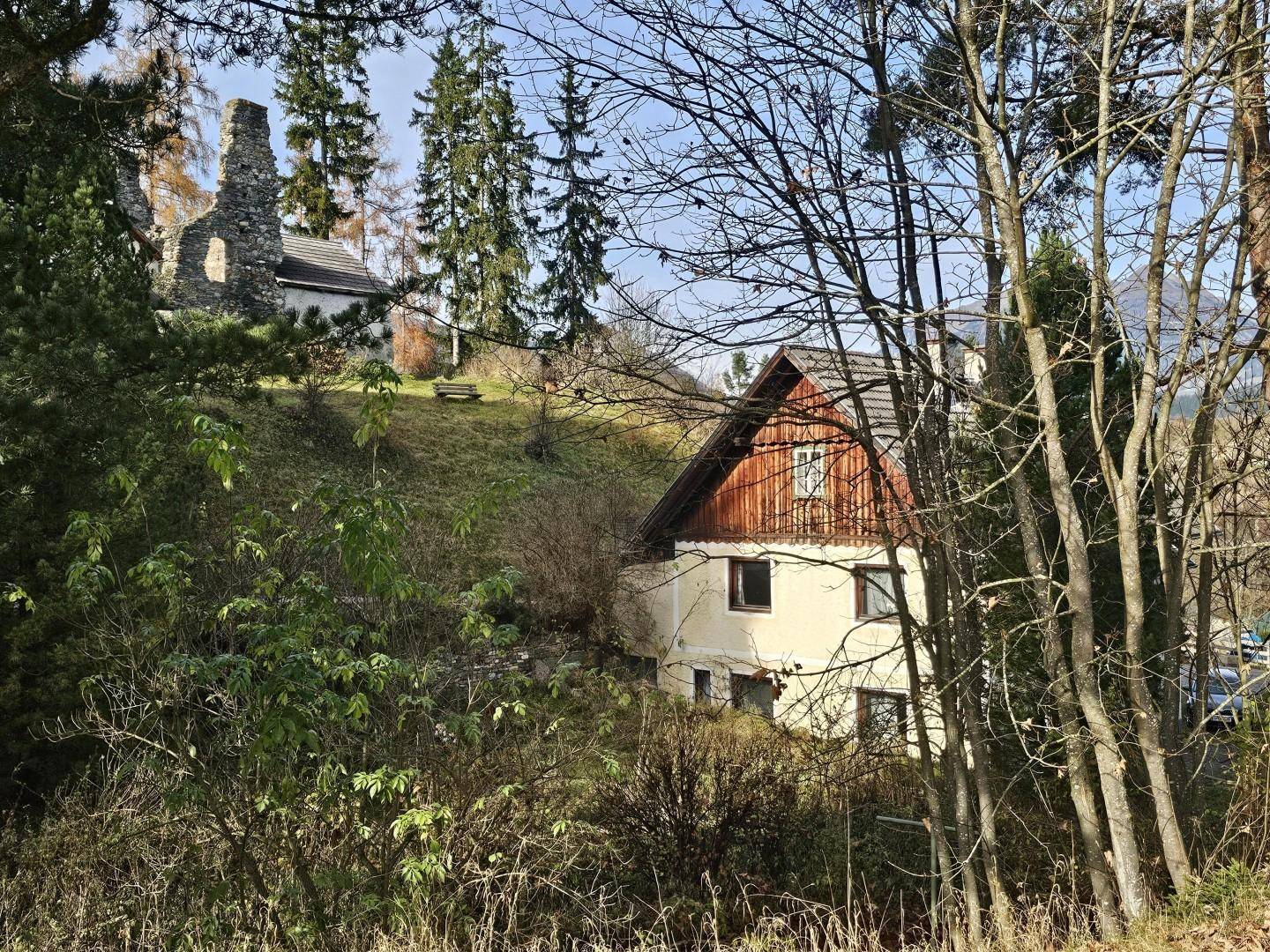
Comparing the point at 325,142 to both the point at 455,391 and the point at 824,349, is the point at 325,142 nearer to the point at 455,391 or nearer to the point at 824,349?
the point at 455,391

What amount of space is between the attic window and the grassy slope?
4931 millimetres

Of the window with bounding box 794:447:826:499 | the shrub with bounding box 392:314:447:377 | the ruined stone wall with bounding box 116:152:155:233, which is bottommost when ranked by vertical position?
the window with bounding box 794:447:826:499

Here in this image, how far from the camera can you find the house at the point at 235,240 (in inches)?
969

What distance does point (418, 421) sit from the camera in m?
23.4

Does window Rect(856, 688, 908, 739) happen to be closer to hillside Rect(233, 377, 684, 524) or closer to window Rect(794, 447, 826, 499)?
window Rect(794, 447, 826, 499)

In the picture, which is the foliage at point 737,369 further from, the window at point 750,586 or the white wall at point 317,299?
the white wall at point 317,299

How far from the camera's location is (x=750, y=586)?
17062 millimetres

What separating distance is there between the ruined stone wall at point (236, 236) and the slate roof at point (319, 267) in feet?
2.77

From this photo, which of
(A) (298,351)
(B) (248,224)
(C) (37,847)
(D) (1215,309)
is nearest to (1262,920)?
(D) (1215,309)

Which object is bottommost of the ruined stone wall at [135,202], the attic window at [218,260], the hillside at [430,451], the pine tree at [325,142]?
the hillside at [430,451]

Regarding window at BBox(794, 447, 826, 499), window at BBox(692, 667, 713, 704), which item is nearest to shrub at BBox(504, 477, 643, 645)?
window at BBox(692, 667, 713, 704)

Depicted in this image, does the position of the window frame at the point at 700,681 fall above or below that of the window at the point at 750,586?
below

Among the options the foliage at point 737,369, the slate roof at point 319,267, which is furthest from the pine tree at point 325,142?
the foliage at point 737,369

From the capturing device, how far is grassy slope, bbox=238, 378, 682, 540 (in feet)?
62.1
